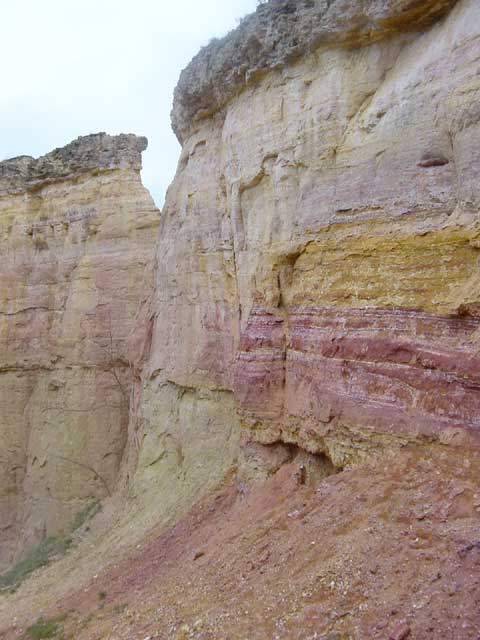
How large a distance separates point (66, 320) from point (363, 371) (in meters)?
12.3

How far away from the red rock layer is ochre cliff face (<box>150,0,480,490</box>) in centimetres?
2

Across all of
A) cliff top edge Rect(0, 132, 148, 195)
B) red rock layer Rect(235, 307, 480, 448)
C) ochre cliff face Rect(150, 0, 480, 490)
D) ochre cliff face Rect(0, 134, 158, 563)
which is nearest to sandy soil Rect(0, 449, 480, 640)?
red rock layer Rect(235, 307, 480, 448)

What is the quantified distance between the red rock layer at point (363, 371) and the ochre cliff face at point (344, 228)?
2 cm

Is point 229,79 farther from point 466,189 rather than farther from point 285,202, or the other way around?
point 466,189

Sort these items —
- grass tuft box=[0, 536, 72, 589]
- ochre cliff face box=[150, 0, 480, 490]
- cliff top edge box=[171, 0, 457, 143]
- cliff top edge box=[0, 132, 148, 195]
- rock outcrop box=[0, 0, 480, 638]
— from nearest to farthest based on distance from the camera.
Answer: ochre cliff face box=[150, 0, 480, 490]
rock outcrop box=[0, 0, 480, 638]
cliff top edge box=[171, 0, 457, 143]
grass tuft box=[0, 536, 72, 589]
cliff top edge box=[0, 132, 148, 195]

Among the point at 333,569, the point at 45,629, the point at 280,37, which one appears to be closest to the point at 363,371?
the point at 333,569

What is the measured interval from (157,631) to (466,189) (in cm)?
590

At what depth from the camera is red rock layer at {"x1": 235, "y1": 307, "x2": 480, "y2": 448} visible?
6.22 metres

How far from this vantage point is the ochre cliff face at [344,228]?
6.57 m

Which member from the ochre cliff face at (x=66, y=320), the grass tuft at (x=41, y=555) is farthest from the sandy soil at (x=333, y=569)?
the ochre cliff face at (x=66, y=320)

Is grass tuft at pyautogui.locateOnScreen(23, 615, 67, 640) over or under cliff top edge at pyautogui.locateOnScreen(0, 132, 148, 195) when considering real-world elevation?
under

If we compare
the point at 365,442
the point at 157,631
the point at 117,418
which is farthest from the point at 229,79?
the point at 117,418

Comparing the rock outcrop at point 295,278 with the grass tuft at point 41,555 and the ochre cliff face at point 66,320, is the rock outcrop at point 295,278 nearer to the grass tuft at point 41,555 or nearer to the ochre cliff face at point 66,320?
the ochre cliff face at point 66,320

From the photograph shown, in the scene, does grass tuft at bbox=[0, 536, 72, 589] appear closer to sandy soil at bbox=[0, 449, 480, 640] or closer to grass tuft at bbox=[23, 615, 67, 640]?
grass tuft at bbox=[23, 615, 67, 640]
